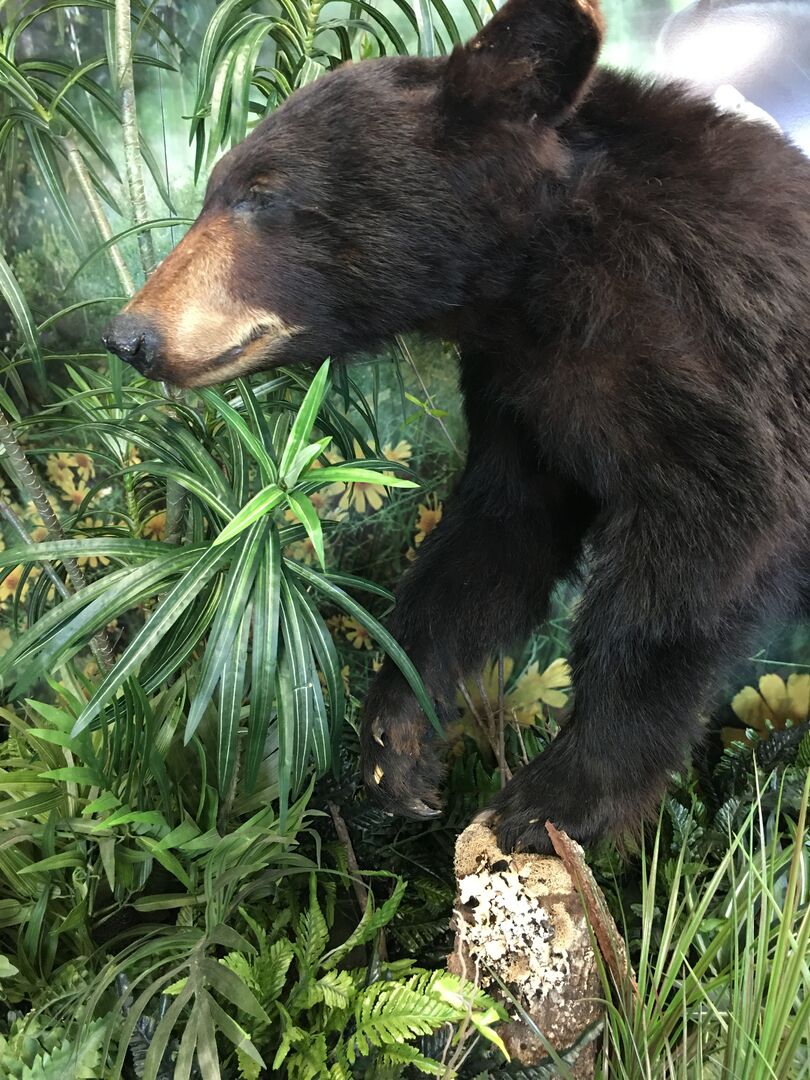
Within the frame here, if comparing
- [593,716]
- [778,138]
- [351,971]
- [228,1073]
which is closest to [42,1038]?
[228,1073]

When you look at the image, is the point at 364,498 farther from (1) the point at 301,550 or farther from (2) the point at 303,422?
(2) the point at 303,422

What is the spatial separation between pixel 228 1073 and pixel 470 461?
115 cm

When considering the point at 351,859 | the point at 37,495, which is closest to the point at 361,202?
the point at 37,495

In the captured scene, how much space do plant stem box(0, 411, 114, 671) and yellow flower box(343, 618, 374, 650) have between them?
80 cm

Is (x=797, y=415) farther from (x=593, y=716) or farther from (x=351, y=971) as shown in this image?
(x=351, y=971)

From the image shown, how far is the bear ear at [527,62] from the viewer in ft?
3.07

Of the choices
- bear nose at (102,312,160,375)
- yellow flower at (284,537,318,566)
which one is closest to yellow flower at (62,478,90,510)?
yellow flower at (284,537,318,566)

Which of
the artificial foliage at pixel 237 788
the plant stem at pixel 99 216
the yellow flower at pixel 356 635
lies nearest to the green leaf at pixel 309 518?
the artificial foliage at pixel 237 788

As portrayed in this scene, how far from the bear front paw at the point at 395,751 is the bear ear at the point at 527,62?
990 mm

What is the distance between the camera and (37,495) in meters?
1.42

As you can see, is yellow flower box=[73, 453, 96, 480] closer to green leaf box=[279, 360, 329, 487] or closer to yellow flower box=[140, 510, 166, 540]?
yellow flower box=[140, 510, 166, 540]

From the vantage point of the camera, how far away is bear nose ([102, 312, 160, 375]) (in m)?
0.97

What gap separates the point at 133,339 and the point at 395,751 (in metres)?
0.86

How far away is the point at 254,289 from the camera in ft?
3.42
